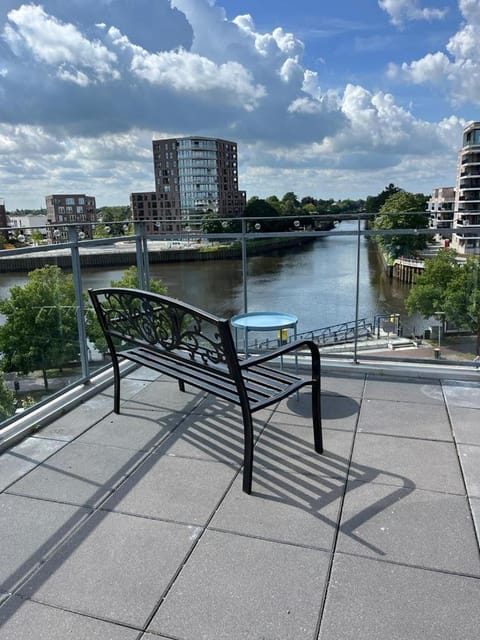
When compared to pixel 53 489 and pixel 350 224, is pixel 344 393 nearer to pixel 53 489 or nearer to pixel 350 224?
pixel 350 224

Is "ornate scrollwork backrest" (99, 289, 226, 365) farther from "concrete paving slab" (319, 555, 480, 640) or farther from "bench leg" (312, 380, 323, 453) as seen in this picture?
"concrete paving slab" (319, 555, 480, 640)

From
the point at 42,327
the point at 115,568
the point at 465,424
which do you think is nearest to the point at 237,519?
the point at 115,568

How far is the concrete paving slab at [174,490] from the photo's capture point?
2.24 metres

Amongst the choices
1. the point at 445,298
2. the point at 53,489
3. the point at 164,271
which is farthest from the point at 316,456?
the point at 164,271

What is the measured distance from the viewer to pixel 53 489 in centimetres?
245

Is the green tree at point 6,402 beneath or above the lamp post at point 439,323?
beneath

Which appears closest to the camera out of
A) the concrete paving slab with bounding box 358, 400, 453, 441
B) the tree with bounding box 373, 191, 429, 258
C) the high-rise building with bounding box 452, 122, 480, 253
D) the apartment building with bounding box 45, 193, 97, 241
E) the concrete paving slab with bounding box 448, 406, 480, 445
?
the concrete paving slab with bounding box 448, 406, 480, 445

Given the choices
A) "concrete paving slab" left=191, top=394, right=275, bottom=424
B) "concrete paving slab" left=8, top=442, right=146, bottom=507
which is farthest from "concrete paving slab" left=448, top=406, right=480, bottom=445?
"concrete paving slab" left=8, top=442, right=146, bottom=507

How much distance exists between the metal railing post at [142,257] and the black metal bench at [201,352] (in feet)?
4.84

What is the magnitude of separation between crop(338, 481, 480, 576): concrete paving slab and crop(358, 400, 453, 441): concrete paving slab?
69 cm

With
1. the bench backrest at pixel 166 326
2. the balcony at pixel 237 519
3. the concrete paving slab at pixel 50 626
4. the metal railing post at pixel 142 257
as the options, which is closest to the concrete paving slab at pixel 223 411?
the balcony at pixel 237 519

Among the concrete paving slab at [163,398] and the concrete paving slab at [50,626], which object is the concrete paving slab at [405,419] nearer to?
the concrete paving slab at [163,398]

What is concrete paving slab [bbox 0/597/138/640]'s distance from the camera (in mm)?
1562

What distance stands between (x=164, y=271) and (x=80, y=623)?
5.39m
